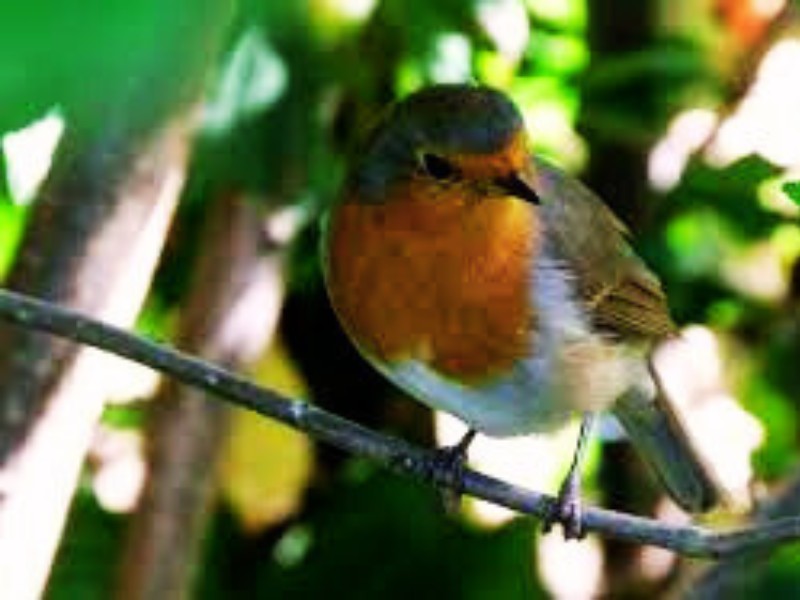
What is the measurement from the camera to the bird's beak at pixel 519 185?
198cm

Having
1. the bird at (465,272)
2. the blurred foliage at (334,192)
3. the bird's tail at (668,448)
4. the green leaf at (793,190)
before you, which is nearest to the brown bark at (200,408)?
the blurred foliage at (334,192)

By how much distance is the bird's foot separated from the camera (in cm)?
193

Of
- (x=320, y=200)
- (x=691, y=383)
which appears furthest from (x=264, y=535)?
(x=691, y=383)

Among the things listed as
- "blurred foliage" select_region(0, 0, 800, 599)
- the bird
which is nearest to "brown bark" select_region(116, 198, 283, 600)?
"blurred foliage" select_region(0, 0, 800, 599)

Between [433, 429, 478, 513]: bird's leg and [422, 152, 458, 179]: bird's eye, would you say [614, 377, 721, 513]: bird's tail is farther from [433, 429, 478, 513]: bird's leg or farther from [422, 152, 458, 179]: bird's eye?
[422, 152, 458, 179]: bird's eye

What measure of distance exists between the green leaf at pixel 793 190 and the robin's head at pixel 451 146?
101 cm

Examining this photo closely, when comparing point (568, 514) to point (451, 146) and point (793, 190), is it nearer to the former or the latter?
point (451, 146)

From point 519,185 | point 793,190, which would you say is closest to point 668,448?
point 519,185

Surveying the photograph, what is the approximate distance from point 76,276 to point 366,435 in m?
0.49

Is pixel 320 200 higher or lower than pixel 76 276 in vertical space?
higher

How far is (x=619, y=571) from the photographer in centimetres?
301

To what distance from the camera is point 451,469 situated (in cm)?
212

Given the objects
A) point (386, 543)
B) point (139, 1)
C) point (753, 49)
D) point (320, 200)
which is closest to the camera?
point (139, 1)

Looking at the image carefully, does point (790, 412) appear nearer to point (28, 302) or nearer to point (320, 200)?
point (320, 200)
